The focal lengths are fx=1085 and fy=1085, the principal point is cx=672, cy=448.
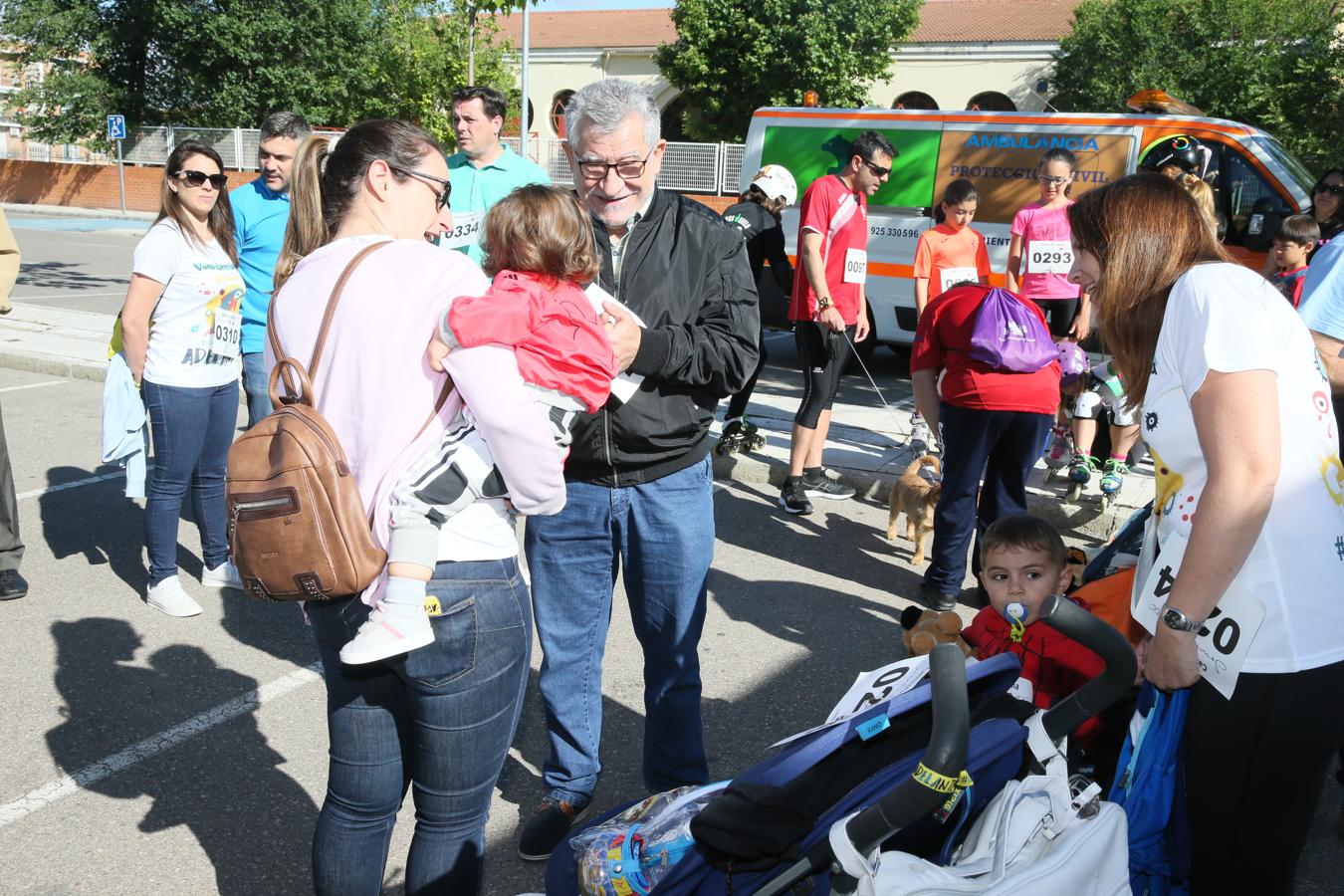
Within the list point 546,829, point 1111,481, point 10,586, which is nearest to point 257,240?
point 10,586

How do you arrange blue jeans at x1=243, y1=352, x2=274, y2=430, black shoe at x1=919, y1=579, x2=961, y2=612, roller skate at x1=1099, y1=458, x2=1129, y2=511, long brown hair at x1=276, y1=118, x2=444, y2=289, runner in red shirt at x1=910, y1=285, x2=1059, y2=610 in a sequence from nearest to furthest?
long brown hair at x1=276, y1=118, x2=444, y2=289 < runner in red shirt at x1=910, y1=285, x2=1059, y2=610 < black shoe at x1=919, y1=579, x2=961, y2=612 < blue jeans at x1=243, y1=352, x2=274, y2=430 < roller skate at x1=1099, y1=458, x2=1129, y2=511

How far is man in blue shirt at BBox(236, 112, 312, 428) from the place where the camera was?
5008 millimetres

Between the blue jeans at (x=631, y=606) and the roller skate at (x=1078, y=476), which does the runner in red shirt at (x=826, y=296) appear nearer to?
the roller skate at (x=1078, y=476)

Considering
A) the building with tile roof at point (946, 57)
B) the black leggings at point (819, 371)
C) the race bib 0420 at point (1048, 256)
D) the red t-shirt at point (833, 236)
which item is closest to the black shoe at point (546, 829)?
the black leggings at point (819, 371)

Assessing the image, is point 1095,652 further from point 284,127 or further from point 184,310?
point 284,127

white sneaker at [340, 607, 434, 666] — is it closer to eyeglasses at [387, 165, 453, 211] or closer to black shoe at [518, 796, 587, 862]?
eyeglasses at [387, 165, 453, 211]

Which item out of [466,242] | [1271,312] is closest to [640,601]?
[1271,312]

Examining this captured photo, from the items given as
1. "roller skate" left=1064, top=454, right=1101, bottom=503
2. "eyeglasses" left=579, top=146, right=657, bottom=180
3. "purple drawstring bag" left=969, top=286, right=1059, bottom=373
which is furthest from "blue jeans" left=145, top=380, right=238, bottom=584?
"roller skate" left=1064, top=454, right=1101, bottom=503

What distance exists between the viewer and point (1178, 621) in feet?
6.48

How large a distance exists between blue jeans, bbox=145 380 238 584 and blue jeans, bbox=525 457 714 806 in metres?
2.28

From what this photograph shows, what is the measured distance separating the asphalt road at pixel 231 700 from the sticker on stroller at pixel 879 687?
49.5 inches

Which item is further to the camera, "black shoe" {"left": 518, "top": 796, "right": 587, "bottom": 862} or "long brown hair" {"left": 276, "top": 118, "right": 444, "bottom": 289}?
"black shoe" {"left": 518, "top": 796, "right": 587, "bottom": 862}

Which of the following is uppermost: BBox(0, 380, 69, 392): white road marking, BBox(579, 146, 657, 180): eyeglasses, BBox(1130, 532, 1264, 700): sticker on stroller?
BBox(579, 146, 657, 180): eyeglasses

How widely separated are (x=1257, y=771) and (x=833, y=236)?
494 cm
